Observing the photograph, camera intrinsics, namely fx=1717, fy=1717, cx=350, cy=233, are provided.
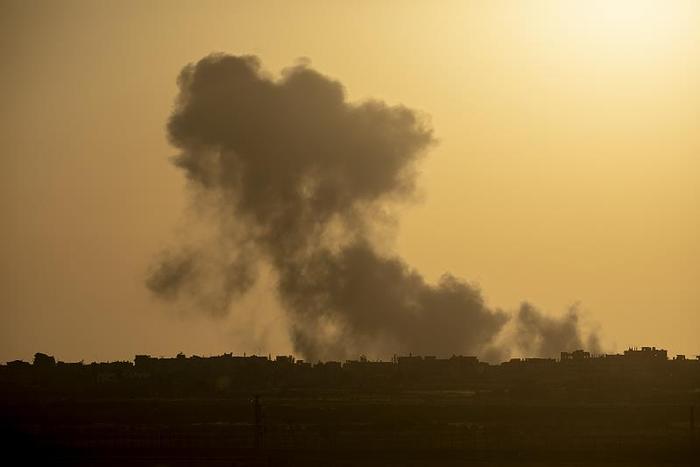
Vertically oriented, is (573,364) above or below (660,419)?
above

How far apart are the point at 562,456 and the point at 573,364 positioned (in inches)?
2713

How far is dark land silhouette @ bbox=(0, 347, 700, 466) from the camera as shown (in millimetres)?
92875

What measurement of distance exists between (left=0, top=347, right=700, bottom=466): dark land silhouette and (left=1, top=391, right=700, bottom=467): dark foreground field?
0.13 meters

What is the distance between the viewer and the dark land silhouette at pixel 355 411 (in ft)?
305

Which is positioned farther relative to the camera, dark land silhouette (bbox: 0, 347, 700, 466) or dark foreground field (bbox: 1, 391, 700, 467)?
dark land silhouette (bbox: 0, 347, 700, 466)

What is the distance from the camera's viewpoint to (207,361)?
17512 cm

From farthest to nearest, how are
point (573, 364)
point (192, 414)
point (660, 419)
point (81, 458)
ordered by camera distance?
point (573, 364)
point (192, 414)
point (660, 419)
point (81, 458)

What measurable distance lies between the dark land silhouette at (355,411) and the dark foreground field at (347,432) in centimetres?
13

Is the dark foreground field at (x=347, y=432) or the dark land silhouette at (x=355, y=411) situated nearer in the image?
the dark foreground field at (x=347, y=432)

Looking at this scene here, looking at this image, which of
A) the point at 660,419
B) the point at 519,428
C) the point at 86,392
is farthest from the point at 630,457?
the point at 86,392

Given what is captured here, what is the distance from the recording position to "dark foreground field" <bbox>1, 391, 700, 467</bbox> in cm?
9025

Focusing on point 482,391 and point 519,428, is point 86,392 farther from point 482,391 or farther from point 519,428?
point 519,428

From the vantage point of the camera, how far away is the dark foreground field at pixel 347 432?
90.2 metres

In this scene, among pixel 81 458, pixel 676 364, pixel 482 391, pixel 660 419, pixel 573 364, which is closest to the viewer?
pixel 81 458
